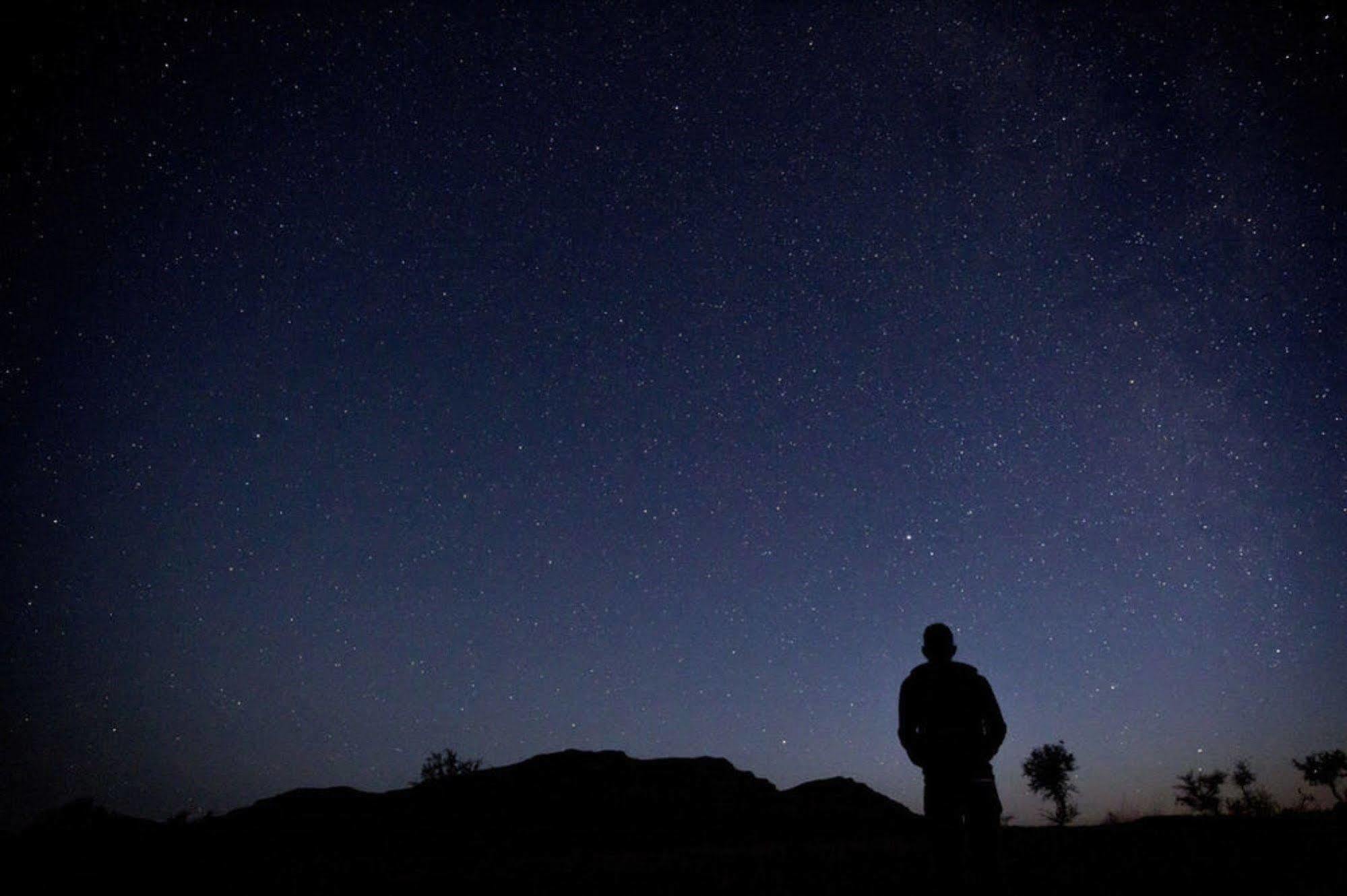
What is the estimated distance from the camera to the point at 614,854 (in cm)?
1195

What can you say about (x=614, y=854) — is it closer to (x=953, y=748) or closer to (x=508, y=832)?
(x=953, y=748)

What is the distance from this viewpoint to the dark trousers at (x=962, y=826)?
3221 mm

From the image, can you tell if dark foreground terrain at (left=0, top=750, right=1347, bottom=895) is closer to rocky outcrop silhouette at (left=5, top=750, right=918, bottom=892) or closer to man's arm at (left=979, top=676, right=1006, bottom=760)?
rocky outcrop silhouette at (left=5, top=750, right=918, bottom=892)

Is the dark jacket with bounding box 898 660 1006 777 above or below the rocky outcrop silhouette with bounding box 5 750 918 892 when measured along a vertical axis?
above

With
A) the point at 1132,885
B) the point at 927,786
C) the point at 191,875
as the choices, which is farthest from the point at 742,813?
the point at 927,786

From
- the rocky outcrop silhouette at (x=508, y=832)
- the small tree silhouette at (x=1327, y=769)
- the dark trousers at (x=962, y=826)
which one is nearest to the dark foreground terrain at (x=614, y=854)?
the rocky outcrop silhouette at (x=508, y=832)

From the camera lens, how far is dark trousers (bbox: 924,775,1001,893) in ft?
10.6

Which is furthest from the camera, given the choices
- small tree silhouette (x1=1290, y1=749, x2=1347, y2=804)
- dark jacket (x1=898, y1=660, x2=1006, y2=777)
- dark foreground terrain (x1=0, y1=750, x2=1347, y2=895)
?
small tree silhouette (x1=1290, y1=749, x2=1347, y2=804)

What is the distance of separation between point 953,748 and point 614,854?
35.9ft

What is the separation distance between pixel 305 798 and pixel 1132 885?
31.2 metres

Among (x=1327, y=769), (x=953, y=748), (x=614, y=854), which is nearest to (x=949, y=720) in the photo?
(x=953, y=748)

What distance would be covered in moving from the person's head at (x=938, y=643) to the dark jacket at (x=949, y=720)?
4 cm

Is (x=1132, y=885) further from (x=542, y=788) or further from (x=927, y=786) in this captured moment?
(x=542, y=788)

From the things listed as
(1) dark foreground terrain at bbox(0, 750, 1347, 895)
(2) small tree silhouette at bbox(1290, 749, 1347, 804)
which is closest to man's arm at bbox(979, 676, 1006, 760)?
(1) dark foreground terrain at bbox(0, 750, 1347, 895)
